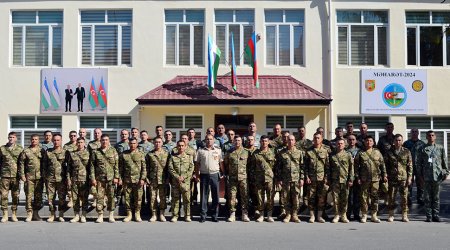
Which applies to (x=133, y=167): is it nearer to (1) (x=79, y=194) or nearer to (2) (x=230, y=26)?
(1) (x=79, y=194)

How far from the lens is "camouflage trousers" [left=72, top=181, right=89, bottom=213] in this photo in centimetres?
1075

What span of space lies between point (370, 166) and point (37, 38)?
42.6 ft

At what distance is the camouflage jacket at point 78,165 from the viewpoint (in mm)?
10750

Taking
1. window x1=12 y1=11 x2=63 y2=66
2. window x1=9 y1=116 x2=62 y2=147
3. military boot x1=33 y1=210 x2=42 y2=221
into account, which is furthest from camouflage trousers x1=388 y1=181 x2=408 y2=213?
window x1=12 y1=11 x2=63 y2=66

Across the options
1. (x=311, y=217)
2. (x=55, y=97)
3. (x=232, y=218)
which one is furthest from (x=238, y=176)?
(x=55, y=97)

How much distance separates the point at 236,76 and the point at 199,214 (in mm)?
7112

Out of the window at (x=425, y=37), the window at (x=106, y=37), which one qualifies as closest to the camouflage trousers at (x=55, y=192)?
the window at (x=106, y=37)

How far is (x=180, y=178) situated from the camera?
35.2ft

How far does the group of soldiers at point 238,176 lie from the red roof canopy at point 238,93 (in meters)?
5.62

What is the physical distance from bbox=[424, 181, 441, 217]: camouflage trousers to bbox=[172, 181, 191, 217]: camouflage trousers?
16.3 feet

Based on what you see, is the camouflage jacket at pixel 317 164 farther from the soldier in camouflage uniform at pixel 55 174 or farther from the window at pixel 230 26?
the window at pixel 230 26

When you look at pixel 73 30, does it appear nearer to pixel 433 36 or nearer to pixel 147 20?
pixel 147 20

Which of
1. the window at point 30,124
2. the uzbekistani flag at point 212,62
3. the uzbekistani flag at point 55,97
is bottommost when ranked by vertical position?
the window at point 30,124

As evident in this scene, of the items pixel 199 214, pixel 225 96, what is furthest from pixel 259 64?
pixel 199 214
